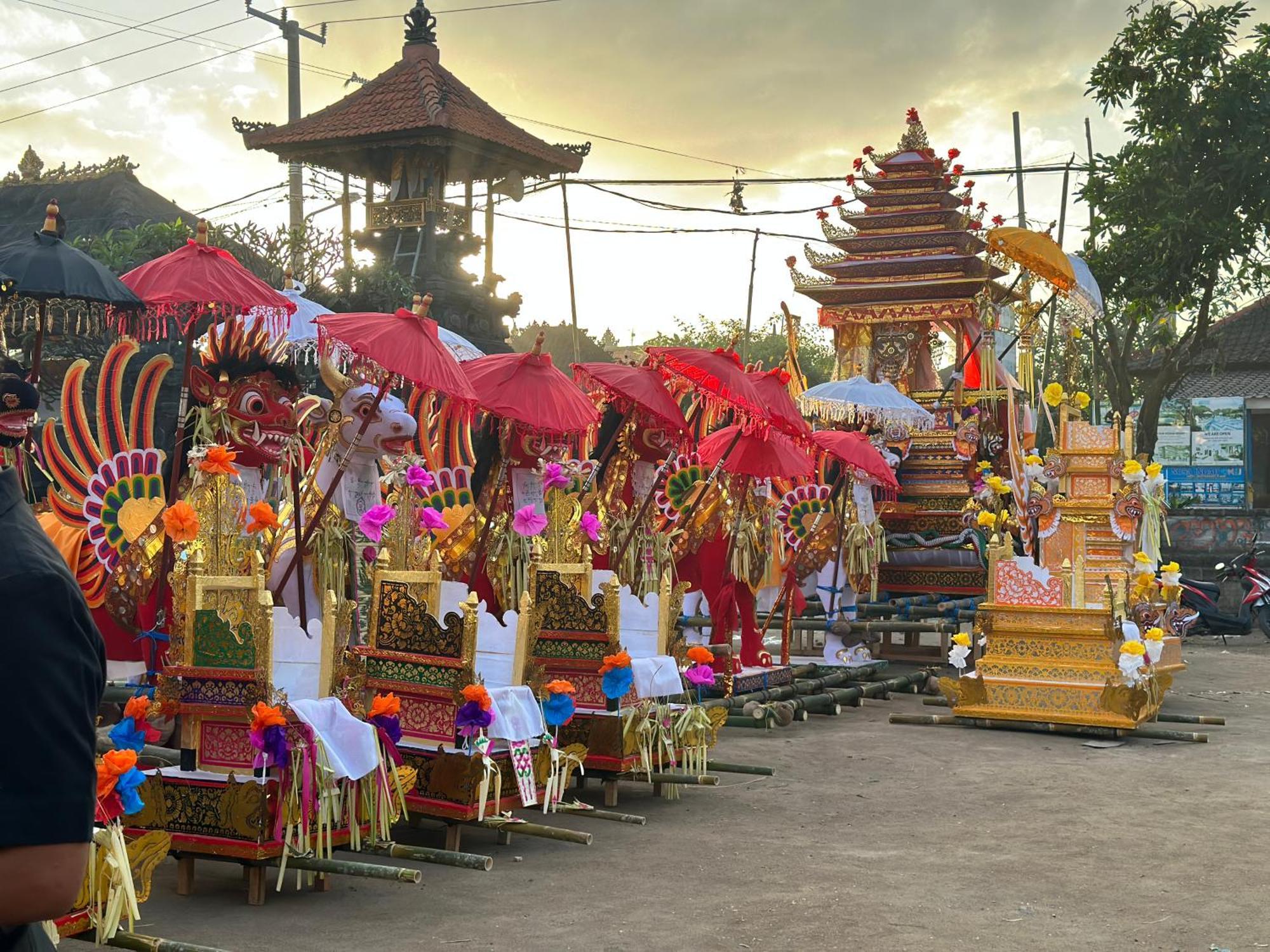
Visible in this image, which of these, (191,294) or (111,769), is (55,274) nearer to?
(191,294)

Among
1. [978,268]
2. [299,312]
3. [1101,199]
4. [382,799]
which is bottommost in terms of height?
[382,799]

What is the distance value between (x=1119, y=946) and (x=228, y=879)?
3.79 meters

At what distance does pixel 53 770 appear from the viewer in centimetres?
174

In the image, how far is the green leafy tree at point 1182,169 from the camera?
17.9 metres

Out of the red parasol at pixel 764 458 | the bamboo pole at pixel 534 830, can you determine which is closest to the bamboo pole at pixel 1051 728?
the red parasol at pixel 764 458

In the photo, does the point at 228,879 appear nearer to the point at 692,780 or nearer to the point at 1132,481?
the point at 692,780

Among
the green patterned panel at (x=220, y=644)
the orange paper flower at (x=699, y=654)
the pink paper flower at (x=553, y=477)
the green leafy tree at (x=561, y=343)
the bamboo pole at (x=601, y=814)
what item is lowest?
the bamboo pole at (x=601, y=814)

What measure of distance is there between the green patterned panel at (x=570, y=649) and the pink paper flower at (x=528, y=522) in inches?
24.0

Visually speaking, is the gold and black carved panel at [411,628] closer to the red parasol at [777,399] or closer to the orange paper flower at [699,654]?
the orange paper flower at [699,654]

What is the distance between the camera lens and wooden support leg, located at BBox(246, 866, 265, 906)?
223 inches

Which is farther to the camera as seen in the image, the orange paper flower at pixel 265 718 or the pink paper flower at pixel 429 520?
the pink paper flower at pixel 429 520

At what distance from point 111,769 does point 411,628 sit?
216 centimetres

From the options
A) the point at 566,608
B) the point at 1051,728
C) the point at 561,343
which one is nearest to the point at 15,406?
the point at 566,608

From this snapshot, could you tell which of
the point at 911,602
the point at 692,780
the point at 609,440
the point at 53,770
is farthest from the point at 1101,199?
the point at 53,770
